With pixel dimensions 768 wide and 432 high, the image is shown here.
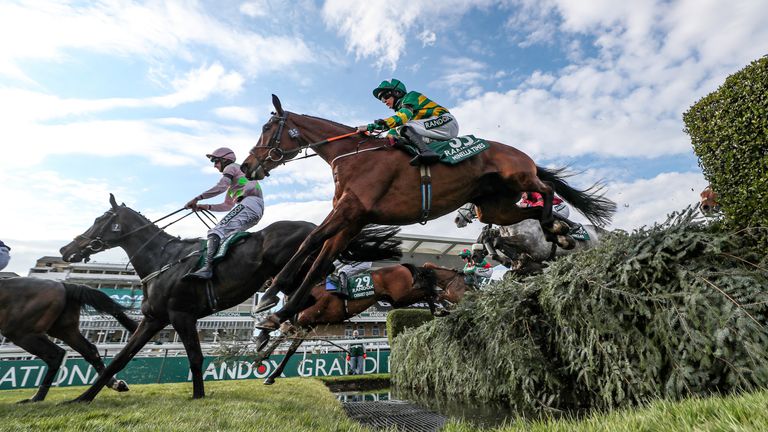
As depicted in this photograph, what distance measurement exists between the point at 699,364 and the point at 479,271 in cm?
694

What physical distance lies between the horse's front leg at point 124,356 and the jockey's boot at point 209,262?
0.88 metres

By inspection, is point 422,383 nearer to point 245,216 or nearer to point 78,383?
point 245,216

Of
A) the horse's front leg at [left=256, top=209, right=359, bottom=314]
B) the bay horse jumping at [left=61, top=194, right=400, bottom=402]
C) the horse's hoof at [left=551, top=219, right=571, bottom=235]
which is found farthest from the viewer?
the bay horse jumping at [left=61, top=194, right=400, bottom=402]

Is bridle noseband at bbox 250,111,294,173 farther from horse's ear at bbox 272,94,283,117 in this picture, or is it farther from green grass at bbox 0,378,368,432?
green grass at bbox 0,378,368,432

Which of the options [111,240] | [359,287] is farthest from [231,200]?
[359,287]

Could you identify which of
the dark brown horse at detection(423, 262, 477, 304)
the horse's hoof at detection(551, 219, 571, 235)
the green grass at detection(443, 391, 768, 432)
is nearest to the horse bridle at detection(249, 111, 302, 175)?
the horse's hoof at detection(551, 219, 571, 235)

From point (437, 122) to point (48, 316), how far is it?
21.3 ft

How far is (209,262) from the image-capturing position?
4961 mm

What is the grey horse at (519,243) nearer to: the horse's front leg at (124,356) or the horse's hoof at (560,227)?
the horse's hoof at (560,227)

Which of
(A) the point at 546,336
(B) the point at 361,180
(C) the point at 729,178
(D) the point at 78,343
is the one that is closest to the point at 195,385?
(D) the point at 78,343

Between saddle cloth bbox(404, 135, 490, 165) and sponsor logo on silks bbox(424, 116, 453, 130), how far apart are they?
0.24m

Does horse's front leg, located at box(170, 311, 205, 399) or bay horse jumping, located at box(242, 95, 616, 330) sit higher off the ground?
bay horse jumping, located at box(242, 95, 616, 330)

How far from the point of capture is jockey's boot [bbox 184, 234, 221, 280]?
4867 millimetres

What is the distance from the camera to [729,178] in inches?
118
